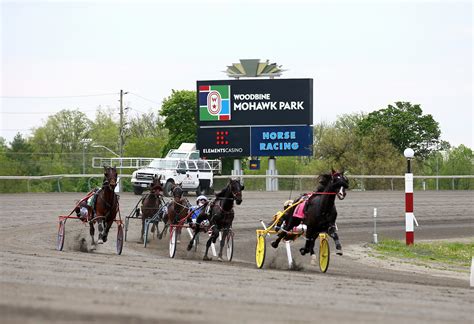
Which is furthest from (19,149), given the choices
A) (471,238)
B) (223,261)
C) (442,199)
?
(223,261)

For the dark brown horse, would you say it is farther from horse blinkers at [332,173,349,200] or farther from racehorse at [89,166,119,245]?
horse blinkers at [332,173,349,200]

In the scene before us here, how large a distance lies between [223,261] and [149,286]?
748 centimetres

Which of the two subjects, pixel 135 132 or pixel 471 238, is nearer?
pixel 471 238

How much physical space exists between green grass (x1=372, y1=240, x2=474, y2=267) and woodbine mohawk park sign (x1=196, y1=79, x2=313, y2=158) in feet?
67.2

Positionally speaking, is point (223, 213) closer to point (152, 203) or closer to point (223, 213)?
point (223, 213)

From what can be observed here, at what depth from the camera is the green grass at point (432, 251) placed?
76.7 feet

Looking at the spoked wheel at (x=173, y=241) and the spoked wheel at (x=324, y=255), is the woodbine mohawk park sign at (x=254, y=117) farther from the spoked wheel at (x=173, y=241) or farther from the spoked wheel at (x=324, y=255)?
the spoked wheel at (x=324, y=255)

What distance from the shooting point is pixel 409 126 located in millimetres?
70250

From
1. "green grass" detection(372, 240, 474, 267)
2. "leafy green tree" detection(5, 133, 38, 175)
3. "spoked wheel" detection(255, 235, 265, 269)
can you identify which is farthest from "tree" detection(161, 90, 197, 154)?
"spoked wheel" detection(255, 235, 265, 269)

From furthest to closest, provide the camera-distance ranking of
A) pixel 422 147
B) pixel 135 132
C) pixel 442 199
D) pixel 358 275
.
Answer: pixel 135 132 → pixel 422 147 → pixel 442 199 → pixel 358 275

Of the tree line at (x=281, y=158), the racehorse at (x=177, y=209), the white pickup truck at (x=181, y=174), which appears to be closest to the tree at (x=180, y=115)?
the tree line at (x=281, y=158)

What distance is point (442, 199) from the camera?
42.2 m

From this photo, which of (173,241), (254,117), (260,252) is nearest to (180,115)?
(254,117)

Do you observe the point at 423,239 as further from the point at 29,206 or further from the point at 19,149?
the point at 19,149
